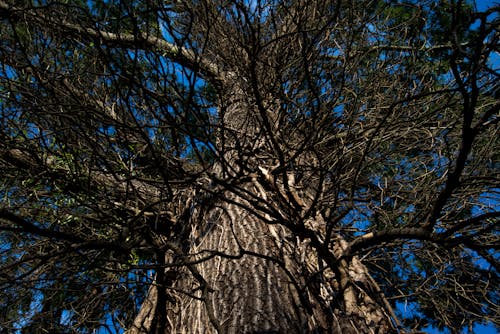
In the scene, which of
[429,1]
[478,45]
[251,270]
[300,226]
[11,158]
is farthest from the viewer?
[11,158]

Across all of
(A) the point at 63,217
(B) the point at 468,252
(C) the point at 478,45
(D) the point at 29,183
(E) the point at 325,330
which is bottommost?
(E) the point at 325,330

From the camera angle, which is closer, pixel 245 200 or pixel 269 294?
pixel 269 294

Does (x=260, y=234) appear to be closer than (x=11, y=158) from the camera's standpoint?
Yes

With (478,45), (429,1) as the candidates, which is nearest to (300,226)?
(478,45)

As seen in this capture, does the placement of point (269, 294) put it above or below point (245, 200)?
below

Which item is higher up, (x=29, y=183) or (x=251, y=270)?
(x=29, y=183)

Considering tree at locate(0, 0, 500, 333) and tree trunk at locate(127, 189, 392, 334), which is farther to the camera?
tree trunk at locate(127, 189, 392, 334)

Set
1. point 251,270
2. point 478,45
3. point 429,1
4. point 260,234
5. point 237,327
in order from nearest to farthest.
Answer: point 478,45, point 237,327, point 251,270, point 260,234, point 429,1

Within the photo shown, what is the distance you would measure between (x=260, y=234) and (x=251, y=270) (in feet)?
1.00

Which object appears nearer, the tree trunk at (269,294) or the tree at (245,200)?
the tree at (245,200)

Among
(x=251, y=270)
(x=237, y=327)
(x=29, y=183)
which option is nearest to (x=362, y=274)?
(x=251, y=270)

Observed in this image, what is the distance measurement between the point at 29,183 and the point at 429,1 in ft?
11.3

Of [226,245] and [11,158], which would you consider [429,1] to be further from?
[11,158]

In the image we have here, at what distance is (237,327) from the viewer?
150 centimetres
